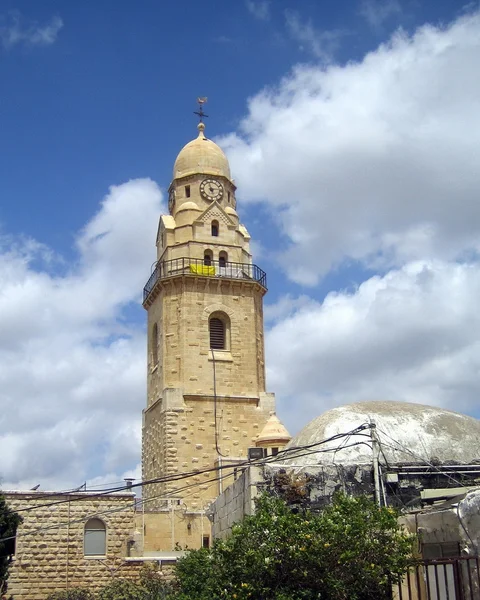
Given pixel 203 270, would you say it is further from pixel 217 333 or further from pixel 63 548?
pixel 63 548

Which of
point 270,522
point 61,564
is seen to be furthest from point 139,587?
point 270,522

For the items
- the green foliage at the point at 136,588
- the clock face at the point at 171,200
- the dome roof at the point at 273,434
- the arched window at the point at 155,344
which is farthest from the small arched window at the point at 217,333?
the green foliage at the point at 136,588

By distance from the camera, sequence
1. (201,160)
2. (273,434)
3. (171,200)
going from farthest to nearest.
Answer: (171,200) < (201,160) < (273,434)

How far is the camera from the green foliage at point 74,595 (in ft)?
70.5

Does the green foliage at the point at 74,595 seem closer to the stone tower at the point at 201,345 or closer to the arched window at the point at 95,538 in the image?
the arched window at the point at 95,538

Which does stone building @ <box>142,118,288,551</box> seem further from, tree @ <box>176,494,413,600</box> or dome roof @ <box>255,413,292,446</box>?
tree @ <box>176,494,413,600</box>

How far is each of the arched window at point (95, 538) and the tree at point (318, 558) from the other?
1334cm

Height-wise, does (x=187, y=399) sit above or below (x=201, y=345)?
below

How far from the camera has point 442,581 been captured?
420 inches

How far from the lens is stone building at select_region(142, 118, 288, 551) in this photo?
29.2 m

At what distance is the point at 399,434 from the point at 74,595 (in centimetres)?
1222

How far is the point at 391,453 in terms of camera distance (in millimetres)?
13578

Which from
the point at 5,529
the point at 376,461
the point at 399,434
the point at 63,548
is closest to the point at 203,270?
the point at 63,548

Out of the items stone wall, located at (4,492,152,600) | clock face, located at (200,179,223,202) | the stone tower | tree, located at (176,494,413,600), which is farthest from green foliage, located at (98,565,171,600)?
clock face, located at (200,179,223,202)
